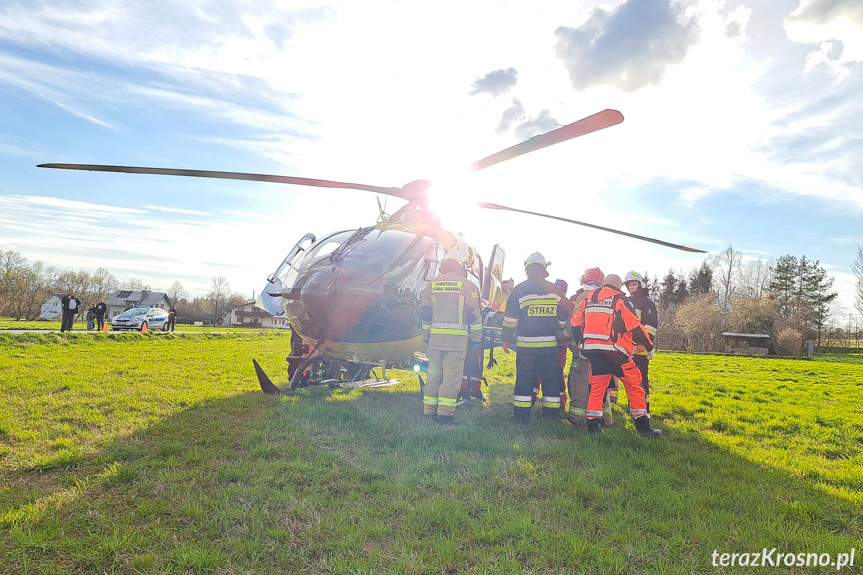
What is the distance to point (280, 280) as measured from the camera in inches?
320

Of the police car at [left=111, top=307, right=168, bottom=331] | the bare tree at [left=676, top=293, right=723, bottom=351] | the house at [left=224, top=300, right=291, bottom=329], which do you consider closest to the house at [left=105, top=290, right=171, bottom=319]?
the house at [left=224, top=300, right=291, bottom=329]

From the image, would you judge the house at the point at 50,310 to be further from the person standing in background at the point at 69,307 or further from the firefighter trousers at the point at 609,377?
the firefighter trousers at the point at 609,377

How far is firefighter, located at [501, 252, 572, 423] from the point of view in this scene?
6352 mm

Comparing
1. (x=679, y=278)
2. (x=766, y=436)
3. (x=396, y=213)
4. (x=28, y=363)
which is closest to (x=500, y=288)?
(x=396, y=213)

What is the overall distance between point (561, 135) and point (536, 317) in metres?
2.43

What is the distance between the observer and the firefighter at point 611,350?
229 inches

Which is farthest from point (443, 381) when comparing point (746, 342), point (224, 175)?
point (746, 342)

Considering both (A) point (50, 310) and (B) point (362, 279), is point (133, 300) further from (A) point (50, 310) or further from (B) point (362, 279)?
(B) point (362, 279)

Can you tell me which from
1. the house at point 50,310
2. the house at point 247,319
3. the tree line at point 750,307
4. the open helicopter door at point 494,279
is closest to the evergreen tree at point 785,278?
the tree line at point 750,307

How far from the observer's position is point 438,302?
6.49 metres

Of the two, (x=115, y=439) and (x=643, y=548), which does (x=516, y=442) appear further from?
(x=115, y=439)

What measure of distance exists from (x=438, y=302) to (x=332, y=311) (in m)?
1.50

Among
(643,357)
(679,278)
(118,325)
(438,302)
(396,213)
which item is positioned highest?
(679,278)

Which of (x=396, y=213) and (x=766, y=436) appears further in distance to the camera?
(x=396, y=213)
